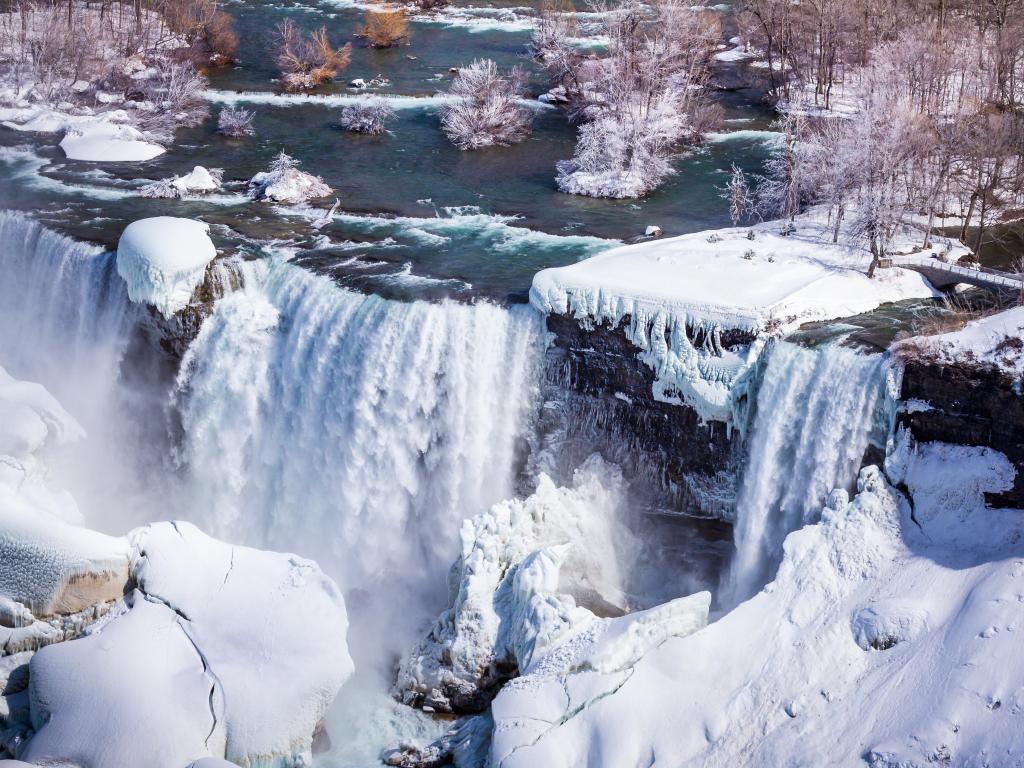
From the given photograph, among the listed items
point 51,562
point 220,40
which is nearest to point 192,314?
point 51,562

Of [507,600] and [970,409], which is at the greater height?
[970,409]

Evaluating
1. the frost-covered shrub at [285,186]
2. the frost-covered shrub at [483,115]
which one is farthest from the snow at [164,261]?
the frost-covered shrub at [483,115]

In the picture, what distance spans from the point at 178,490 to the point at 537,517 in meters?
7.34

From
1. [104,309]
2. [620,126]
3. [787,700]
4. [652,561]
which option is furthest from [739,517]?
[620,126]

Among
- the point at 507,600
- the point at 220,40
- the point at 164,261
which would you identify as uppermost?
the point at 220,40

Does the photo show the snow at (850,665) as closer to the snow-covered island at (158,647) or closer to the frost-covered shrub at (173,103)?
the snow-covered island at (158,647)

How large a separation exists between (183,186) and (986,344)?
1789 centimetres

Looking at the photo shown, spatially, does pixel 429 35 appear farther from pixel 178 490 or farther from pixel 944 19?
pixel 178 490

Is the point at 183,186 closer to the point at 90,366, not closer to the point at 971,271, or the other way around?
the point at 90,366

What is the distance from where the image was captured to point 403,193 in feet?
85.9

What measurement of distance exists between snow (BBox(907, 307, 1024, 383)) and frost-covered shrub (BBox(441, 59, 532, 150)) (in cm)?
1732

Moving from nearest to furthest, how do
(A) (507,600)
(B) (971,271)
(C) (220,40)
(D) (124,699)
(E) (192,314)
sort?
(D) (124,699), (A) (507,600), (B) (971,271), (E) (192,314), (C) (220,40)

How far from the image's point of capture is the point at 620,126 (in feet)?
91.8

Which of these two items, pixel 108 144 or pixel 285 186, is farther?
pixel 108 144
